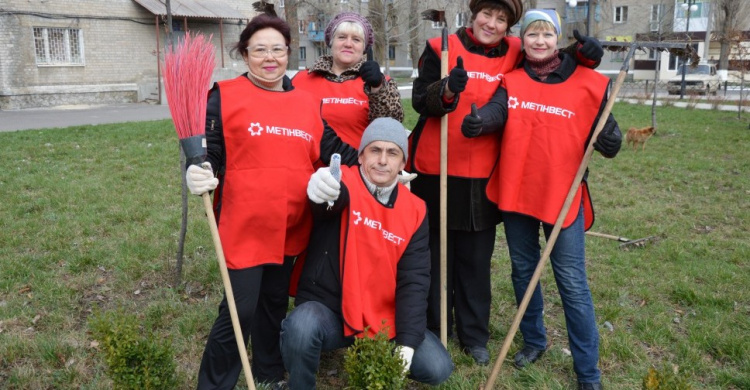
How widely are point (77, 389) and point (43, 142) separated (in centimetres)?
907

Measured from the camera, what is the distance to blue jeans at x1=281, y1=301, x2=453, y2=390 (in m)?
3.10

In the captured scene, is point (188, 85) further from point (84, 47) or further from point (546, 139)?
point (84, 47)

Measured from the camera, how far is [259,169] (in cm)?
312

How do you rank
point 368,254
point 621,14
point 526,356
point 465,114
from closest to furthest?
point 368,254, point 465,114, point 526,356, point 621,14

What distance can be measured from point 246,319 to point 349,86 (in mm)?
1425

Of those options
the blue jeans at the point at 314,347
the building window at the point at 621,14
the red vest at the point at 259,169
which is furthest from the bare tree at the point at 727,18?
the red vest at the point at 259,169

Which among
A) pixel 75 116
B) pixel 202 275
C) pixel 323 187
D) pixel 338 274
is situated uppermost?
pixel 323 187

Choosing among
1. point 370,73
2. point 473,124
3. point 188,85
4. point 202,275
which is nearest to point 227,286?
point 188,85

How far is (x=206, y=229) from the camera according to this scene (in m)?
6.55

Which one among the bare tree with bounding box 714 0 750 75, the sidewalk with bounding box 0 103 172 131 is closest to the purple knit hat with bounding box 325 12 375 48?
the sidewalk with bounding box 0 103 172 131

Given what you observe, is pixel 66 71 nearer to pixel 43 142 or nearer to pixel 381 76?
pixel 43 142

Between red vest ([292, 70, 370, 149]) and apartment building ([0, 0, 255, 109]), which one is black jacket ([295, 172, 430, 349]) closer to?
red vest ([292, 70, 370, 149])

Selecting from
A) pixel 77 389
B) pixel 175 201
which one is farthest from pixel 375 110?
pixel 175 201

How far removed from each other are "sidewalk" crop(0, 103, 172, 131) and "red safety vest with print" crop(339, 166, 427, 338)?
1297 cm
